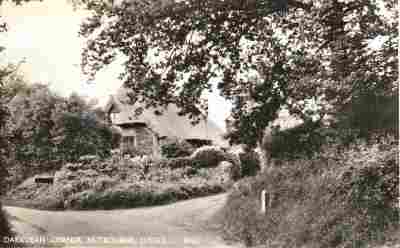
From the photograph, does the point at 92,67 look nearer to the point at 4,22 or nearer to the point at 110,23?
the point at 110,23

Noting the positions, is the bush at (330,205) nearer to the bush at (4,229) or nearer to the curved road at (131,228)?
the curved road at (131,228)

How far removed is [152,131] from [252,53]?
20374mm

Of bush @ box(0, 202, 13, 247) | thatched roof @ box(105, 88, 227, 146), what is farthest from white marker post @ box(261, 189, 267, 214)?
thatched roof @ box(105, 88, 227, 146)

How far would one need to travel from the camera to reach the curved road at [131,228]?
9.29 metres

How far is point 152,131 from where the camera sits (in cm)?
2970

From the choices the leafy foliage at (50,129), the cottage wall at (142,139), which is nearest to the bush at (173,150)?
the cottage wall at (142,139)

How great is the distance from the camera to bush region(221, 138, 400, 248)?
27.6ft

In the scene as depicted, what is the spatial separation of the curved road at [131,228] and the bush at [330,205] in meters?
0.93

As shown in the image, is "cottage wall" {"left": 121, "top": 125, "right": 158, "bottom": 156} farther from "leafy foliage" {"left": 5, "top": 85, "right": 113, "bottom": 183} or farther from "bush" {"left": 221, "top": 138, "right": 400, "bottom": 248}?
"bush" {"left": 221, "top": 138, "right": 400, "bottom": 248}

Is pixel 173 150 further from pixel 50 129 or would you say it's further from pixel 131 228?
pixel 131 228

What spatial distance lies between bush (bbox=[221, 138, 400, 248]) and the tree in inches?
50.5

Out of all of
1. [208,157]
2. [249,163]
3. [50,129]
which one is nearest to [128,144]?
[208,157]

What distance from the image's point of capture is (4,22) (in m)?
8.81

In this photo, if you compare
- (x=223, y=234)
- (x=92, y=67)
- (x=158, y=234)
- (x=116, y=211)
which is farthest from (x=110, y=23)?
(x=116, y=211)
